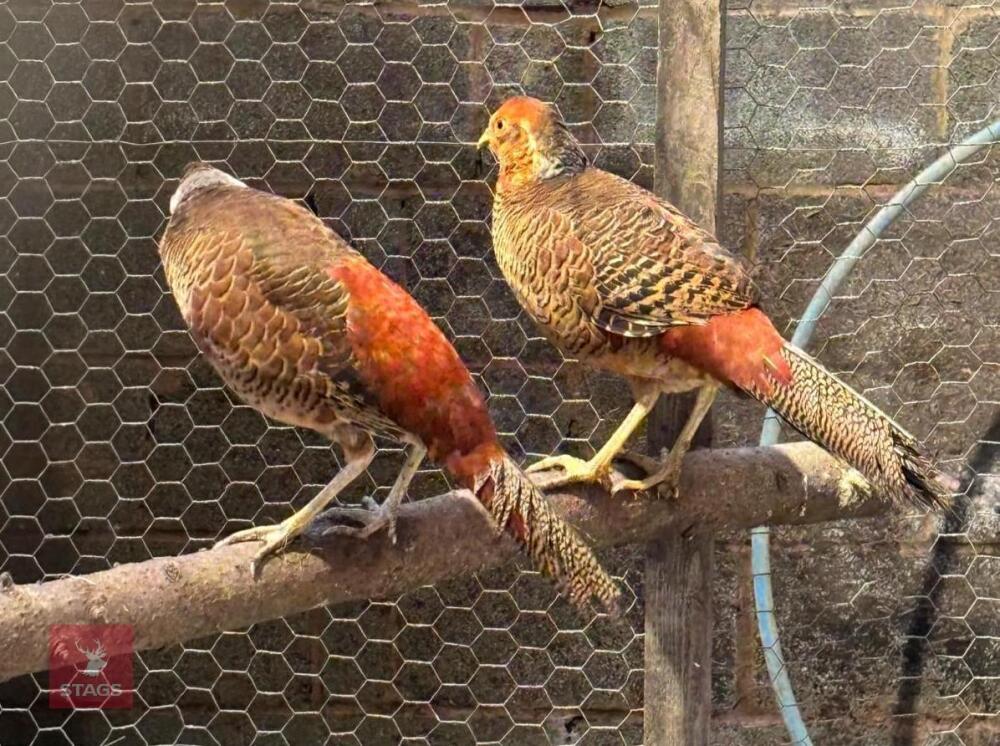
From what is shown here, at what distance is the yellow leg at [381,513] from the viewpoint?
4.94 ft

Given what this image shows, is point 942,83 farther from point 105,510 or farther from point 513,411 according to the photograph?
point 105,510

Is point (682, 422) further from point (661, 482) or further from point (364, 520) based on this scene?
point (364, 520)

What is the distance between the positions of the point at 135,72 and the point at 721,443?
4.17ft

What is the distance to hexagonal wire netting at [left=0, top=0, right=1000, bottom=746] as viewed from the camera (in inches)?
87.0

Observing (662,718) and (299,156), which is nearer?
(662,718)

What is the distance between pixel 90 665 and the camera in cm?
144

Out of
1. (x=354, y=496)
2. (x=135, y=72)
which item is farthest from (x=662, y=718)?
(x=135, y=72)

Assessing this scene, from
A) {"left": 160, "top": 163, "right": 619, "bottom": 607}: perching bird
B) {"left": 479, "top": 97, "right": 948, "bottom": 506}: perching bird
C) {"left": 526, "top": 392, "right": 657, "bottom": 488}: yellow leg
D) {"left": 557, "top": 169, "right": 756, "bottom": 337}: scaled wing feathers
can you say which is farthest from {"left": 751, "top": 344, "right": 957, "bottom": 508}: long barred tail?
{"left": 160, "top": 163, "right": 619, "bottom": 607}: perching bird

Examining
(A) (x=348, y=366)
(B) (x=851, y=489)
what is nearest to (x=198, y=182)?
(A) (x=348, y=366)

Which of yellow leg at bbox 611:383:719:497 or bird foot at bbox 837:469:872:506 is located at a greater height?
yellow leg at bbox 611:383:719:497

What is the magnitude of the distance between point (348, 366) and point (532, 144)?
1.89ft

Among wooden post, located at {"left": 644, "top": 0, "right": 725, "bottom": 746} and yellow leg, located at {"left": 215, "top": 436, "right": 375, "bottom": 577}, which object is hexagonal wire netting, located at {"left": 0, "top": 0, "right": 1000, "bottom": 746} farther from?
yellow leg, located at {"left": 215, "top": 436, "right": 375, "bottom": 577}

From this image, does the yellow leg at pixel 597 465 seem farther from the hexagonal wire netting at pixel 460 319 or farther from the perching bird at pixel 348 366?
the hexagonal wire netting at pixel 460 319

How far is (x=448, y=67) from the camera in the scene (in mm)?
2229
